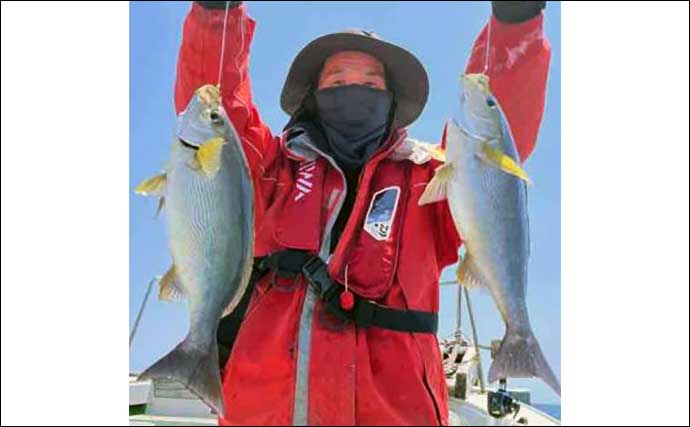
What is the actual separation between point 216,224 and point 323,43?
2.93 ft

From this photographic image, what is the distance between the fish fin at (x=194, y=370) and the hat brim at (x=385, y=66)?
1.10 meters

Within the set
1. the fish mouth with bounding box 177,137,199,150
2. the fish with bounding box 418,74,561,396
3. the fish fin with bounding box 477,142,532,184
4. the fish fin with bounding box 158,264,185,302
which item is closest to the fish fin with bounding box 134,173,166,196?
the fish mouth with bounding box 177,137,199,150

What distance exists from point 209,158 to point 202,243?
0.78 feet

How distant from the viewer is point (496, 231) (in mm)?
2318

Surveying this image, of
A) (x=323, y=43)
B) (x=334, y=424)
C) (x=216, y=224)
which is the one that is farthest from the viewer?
(x=323, y=43)

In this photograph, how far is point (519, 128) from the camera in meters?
2.56

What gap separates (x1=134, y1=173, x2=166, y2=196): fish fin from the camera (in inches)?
90.8

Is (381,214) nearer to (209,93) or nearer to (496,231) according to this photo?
(496,231)

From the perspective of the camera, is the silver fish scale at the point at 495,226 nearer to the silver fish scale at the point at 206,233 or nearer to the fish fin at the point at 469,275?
the fish fin at the point at 469,275

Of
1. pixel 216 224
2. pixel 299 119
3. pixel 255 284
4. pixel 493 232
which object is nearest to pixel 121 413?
pixel 255 284

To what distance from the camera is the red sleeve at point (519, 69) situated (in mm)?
2465

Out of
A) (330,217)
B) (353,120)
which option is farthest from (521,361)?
(353,120)

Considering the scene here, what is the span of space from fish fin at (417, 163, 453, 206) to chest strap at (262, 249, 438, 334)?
1.25ft

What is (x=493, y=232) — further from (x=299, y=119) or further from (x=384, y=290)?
(x=299, y=119)
